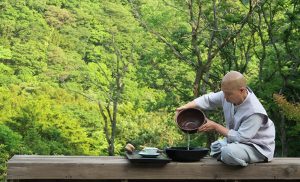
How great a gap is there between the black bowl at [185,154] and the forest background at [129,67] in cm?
286

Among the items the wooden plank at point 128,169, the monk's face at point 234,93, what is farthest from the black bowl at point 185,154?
the monk's face at point 234,93

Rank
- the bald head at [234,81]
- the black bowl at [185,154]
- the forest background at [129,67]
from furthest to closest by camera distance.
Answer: the forest background at [129,67], the black bowl at [185,154], the bald head at [234,81]

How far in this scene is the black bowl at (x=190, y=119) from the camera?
3959 millimetres

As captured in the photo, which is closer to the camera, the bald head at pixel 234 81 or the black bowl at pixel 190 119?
the bald head at pixel 234 81

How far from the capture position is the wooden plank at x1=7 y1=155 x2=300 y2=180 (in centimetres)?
370

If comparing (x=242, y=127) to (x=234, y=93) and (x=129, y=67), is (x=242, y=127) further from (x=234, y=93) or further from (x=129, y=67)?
(x=129, y=67)

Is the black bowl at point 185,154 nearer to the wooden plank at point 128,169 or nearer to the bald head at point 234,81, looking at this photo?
the wooden plank at point 128,169

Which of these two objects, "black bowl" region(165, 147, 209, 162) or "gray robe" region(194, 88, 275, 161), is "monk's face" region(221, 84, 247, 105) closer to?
"gray robe" region(194, 88, 275, 161)

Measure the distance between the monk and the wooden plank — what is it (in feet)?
0.25

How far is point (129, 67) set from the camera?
53.8ft

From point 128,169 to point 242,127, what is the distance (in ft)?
2.59

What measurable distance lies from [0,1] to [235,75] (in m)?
16.2

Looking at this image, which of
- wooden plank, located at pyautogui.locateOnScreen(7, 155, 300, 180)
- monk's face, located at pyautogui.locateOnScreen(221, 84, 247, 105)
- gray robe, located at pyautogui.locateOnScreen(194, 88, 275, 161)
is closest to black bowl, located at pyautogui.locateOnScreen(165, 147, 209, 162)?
wooden plank, located at pyautogui.locateOnScreen(7, 155, 300, 180)

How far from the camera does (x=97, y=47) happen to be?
17469mm
